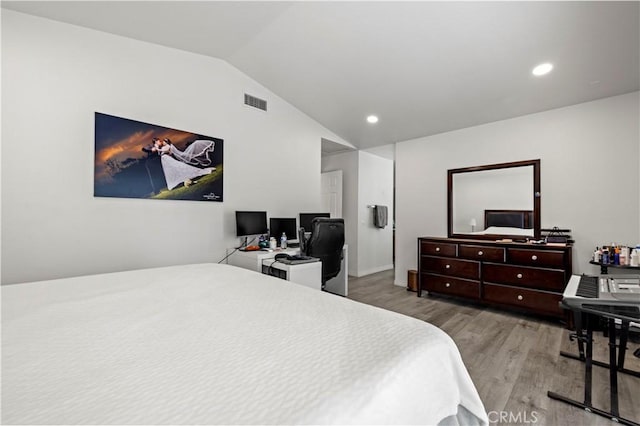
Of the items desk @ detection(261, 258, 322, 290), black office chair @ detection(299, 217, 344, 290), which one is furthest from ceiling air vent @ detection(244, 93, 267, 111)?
desk @ detection(261, 258, 322, 290)

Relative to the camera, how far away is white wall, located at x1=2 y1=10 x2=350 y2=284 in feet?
7.14

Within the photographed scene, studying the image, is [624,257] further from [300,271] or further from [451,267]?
[300,271]

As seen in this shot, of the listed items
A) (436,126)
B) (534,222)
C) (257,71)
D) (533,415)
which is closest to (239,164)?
(257,71)

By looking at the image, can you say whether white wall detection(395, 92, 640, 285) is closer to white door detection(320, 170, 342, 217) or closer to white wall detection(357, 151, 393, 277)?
white wall detection(357, 151, 393, 277)

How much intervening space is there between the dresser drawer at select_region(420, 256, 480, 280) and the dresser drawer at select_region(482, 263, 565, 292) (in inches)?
4.4

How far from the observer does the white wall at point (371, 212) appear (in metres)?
5.30

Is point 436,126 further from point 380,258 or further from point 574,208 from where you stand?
point 380,258

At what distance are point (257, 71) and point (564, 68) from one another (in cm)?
329

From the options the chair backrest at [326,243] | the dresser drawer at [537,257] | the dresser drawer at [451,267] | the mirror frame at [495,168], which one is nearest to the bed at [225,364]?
the chair backrest at [326,243]

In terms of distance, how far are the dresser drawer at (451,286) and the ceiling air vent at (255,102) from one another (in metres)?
3.30

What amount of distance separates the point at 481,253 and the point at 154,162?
155 inches

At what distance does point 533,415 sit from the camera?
1.60 m

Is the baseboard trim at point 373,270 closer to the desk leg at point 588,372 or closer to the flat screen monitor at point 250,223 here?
the flat screen monitor at point 250,223

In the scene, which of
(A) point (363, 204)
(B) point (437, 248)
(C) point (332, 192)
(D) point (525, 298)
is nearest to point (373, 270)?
(A) point (363, 204)
